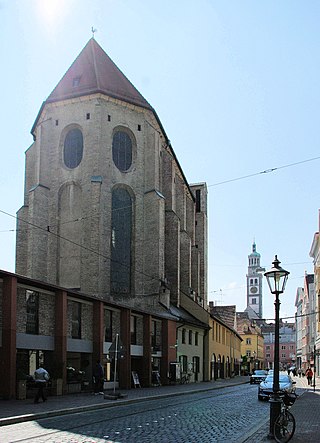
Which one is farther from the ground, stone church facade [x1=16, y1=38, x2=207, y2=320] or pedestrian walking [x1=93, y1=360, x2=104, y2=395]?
stone church facade [x1=16, y1=38, x2=207, y2=320]

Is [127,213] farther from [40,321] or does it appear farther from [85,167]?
[40,321]

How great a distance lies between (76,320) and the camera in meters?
28.4

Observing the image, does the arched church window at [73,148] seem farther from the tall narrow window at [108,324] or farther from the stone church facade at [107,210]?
the tall narrow window at [108,324]

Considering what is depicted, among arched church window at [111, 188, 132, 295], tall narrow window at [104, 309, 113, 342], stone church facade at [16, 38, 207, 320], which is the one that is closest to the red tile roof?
stone church facade at [16, 38, 207, 320]

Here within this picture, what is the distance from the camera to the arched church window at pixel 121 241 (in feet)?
156

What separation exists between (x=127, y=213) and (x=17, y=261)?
31.3 feet

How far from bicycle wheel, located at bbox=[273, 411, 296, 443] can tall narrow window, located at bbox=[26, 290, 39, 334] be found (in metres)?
14.7

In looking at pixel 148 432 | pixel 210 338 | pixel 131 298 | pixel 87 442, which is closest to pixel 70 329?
pixel 148 432

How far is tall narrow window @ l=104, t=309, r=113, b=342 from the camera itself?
31.2m

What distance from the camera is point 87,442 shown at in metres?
11.3

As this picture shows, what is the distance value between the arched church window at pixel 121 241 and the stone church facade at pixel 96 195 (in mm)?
79

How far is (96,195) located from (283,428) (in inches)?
1393

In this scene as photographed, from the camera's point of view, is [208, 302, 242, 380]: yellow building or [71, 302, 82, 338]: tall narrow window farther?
[208, 302, 242, 380]: yellow building

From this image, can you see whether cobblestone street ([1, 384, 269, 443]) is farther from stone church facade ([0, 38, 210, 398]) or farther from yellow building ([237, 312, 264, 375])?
yellow building ([237, 312, 264, 375])
